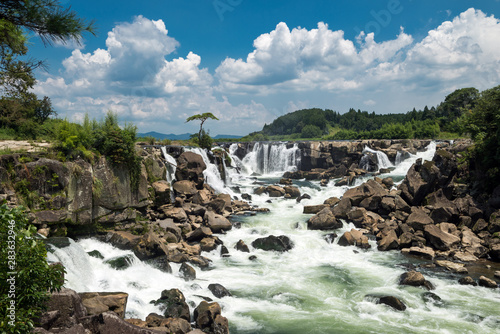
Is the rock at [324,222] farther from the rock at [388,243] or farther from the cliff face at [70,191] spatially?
the cliff face at [70,191]

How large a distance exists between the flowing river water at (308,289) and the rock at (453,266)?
25.9 inches

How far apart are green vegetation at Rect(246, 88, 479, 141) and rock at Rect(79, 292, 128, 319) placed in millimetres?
52232

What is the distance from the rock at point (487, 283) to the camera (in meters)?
13.9

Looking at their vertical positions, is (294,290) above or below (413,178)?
below

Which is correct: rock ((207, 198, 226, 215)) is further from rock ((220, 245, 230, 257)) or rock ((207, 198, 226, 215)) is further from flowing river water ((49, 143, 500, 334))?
rock ((220, 245, 230, 257))

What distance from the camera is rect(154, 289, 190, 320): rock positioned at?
10570 mm

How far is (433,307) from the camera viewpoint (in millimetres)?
12305

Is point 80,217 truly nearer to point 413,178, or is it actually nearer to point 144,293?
point 144,293

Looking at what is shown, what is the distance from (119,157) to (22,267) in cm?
1223

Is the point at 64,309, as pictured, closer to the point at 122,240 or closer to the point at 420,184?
the point at 122,240

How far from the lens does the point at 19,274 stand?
567 cm

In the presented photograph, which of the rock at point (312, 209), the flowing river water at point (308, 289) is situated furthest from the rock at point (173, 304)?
the rock at point (312, 209)

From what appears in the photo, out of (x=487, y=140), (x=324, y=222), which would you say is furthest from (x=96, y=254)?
(x=487, y=140)

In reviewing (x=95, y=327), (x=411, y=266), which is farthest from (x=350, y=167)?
(x=95, y=327)
